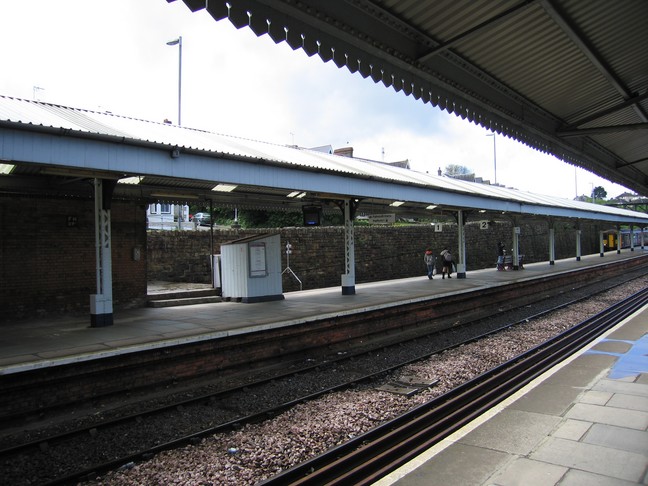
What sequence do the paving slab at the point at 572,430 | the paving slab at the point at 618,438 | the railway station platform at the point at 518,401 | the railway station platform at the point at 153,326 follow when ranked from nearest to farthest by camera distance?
the railway station platform at the point at 518,401 < the paving slab at the point at 618,438 < the paving slab at the point at 572,430 < the railway station platform at the point at 153,326

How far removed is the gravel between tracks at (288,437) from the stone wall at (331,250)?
27.4 feet

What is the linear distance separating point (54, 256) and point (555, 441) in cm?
985

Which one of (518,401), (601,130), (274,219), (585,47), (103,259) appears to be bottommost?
(518,401)

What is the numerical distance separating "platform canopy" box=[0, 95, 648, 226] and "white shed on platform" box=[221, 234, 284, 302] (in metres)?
1.35

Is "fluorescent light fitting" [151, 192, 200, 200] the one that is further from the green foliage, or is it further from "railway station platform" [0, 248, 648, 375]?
the green foliage

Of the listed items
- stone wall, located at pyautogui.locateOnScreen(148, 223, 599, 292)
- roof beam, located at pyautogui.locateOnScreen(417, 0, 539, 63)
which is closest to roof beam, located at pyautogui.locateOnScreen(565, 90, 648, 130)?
roof beam, located at pyautogui.locateOnScreen(417, 0, 539, 63)

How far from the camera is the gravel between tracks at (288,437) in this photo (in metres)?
4.35

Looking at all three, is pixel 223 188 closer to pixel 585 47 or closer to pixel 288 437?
pixel 288 437

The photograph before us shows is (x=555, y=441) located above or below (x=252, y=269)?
below

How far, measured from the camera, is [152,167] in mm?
8109

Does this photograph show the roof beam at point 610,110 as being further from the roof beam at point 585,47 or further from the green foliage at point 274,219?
the green foliage at point 274,219

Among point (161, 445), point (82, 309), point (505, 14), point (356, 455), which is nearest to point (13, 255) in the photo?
point (82, 309)

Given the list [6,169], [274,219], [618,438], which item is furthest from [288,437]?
[274,219]

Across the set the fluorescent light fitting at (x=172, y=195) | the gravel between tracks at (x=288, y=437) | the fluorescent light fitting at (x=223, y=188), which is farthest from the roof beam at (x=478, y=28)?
the fluorescent light fitting at (x=172, y=195)
